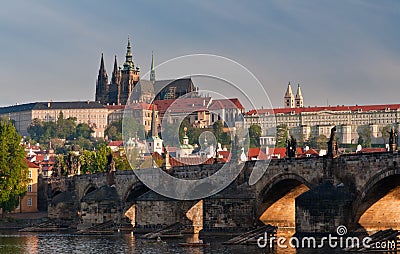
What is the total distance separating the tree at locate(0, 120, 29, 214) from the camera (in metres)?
85.5

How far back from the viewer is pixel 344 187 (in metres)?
51.8

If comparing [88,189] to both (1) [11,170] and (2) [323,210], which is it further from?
(2) [323,210]

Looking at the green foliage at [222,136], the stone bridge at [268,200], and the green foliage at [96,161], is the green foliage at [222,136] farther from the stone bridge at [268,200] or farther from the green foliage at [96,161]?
the green foliage at [96,161]

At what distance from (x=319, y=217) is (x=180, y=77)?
12048mm

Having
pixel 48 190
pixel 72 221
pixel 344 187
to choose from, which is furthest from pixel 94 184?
pixel 344 187

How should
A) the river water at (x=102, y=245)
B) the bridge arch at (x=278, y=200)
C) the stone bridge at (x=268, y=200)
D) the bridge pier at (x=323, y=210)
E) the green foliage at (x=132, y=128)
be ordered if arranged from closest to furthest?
the bridge pier at (x=323, y=210), the stone bridge at (x=268, y=200), the river water at (x=102, y=245), the bridge arch at (x=278, y=200), the green foliage at (x=132, y=128)

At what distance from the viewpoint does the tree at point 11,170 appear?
281 ft

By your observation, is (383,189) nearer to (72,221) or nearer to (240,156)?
(240,156)

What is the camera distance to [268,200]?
61000 mm

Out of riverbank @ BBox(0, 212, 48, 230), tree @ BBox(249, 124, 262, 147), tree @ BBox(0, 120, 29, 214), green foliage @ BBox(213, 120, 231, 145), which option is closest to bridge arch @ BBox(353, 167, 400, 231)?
tree @ BBox(249, 124, 262, 147)

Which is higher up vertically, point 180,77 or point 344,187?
point 180,77

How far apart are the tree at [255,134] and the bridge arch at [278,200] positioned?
35.0ft

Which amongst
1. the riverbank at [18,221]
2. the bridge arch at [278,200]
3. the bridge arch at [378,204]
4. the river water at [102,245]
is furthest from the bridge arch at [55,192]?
the bridge arch at [378,204]

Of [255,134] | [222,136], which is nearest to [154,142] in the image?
[222,136]
